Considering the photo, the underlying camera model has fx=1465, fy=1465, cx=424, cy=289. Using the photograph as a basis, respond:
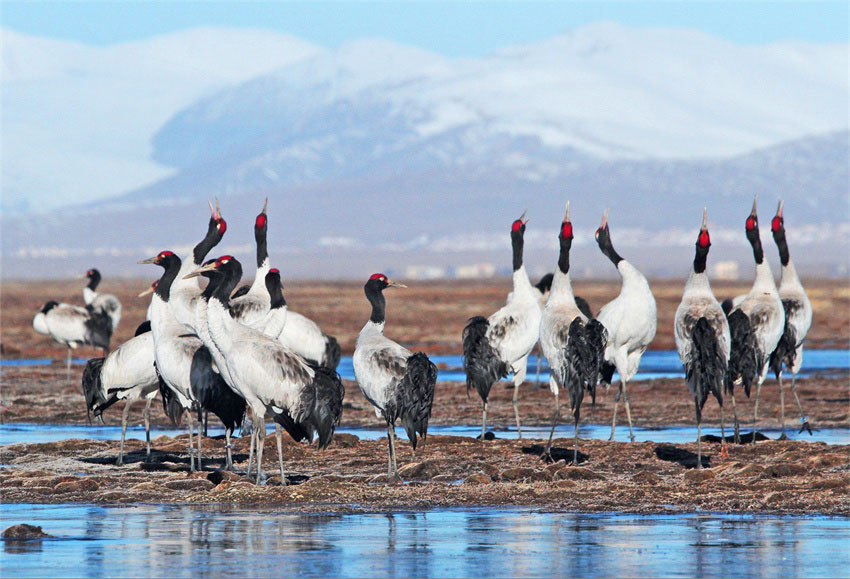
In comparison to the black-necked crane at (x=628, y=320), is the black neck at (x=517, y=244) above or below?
above

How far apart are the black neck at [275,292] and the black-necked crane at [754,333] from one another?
19.6 ft

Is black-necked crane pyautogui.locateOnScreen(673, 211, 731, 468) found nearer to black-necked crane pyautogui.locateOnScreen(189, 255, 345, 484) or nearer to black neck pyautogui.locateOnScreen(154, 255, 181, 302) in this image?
black-necked crane pyautogui.locateOnScreen(189, 255, 345, 484)

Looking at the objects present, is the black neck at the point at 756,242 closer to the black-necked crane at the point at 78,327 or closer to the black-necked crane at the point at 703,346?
the black-necked crane at the point at 703,346

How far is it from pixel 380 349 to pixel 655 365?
2232cm

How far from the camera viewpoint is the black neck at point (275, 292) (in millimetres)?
19672

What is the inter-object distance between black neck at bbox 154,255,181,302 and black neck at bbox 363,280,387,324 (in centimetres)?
244

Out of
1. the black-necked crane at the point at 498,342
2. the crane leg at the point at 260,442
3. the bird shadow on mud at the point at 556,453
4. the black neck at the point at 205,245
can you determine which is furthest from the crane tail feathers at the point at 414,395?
the black-necked crane at the point at 498,342

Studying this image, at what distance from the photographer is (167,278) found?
59.7 feet

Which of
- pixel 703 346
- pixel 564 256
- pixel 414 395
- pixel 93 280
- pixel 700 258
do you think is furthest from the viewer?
pixel 93 280

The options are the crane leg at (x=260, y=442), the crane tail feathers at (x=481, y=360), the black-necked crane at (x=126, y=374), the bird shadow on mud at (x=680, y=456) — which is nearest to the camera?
the crane leg at (x=260, y=442)

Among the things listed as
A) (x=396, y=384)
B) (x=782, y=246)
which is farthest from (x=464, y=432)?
(x=396, y=384)

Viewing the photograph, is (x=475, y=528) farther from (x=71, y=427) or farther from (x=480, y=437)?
(x=71, y=427)

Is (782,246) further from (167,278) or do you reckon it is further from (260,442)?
(260,442)

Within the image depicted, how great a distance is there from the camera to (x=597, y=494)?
1511 cm
